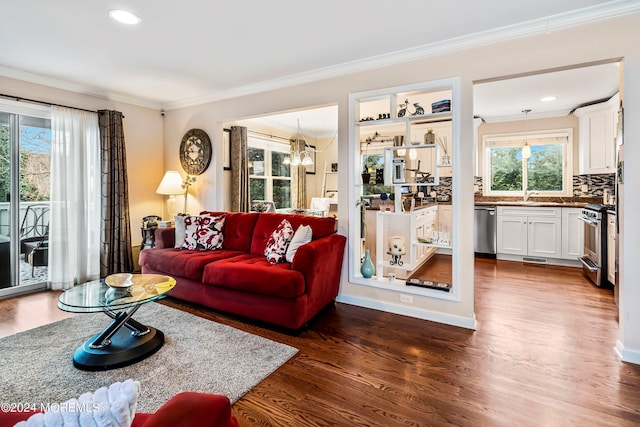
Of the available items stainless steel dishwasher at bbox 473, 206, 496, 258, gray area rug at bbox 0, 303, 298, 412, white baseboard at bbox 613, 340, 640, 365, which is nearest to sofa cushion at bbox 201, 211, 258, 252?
gray area rug at bbox 0, 303, 298, 412

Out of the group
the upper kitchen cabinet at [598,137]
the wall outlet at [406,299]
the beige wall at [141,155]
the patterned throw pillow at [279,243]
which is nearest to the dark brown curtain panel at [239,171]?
the beige wall at [141,155]

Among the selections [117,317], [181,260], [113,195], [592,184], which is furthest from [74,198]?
[592,184]

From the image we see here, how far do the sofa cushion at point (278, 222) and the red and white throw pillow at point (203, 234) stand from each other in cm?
45

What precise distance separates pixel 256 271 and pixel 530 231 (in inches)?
186

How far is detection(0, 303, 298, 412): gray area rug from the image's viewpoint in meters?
1.91

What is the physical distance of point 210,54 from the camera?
10.2ft

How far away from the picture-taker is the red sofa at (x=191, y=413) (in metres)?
0.77

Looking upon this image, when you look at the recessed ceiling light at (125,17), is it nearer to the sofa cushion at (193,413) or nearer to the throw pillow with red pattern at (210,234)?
the throw pillow with red pattern at (210,234)

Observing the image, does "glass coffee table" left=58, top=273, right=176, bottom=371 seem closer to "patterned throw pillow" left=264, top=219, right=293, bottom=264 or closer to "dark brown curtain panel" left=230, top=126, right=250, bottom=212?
"patterned throw pillow" left=264, top=219, right=293, bottom=264

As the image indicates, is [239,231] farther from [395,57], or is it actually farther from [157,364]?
[395,57]

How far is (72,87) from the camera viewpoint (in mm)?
3959

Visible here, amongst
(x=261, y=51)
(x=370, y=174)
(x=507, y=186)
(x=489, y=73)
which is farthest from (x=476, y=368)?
(x=507, y=186)

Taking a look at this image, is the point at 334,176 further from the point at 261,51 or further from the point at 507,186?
the point at 261,51

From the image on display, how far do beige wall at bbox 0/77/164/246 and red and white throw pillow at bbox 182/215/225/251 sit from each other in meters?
1.44
